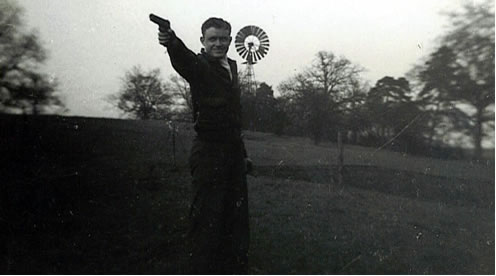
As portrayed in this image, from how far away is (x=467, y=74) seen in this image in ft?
15.7

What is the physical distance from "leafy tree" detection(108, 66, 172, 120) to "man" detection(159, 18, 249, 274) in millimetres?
1968

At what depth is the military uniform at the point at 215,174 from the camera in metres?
2.41

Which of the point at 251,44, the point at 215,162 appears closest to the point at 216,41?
the point at 215,162

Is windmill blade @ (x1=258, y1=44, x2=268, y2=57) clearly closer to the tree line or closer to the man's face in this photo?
the tree line

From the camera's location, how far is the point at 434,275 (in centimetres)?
329

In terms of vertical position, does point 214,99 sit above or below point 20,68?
below

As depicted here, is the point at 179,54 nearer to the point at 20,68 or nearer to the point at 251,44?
the point at 20,68

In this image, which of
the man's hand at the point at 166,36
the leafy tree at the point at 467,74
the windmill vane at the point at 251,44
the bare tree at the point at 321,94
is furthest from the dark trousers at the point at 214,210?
the bare tree at the point at 321,94

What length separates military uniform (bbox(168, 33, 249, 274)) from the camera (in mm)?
2410

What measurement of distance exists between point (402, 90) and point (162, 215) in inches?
179

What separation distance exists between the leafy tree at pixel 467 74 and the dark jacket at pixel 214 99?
3398mm

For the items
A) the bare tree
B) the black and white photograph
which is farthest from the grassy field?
the bare tree

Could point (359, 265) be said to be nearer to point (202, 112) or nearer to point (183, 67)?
point (202, 112)

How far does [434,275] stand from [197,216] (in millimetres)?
2433
